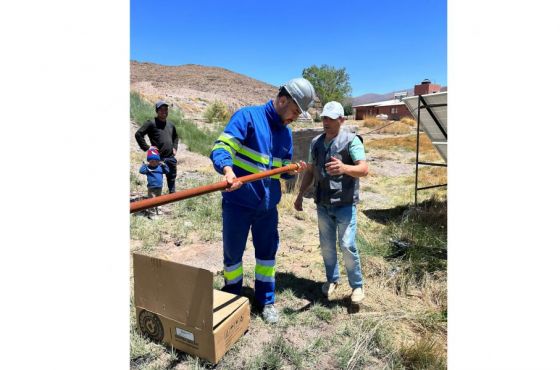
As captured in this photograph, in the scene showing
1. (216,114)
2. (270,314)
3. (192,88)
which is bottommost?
(270,314)

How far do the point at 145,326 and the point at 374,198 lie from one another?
6.98 meters

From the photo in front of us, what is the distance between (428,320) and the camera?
3.07 meters

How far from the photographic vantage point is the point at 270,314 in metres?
2.98

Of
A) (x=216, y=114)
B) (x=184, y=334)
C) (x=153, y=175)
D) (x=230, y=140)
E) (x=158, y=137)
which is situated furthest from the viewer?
(x=216, y=114)

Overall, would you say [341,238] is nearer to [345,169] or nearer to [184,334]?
[345,169]

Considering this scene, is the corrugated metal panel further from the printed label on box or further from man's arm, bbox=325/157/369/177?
the printed label on box

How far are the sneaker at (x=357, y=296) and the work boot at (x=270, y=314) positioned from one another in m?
0.75

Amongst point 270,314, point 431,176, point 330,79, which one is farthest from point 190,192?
point 330,79

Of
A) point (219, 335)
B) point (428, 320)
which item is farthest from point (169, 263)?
point (428, 320)

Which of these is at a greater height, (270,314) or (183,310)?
(183,310)

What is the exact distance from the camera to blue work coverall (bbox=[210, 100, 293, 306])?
2.59 meters

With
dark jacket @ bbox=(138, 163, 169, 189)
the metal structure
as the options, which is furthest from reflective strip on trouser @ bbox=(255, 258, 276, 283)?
the metal structure

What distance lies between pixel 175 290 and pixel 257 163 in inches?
41.7

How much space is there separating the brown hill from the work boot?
1888cm
